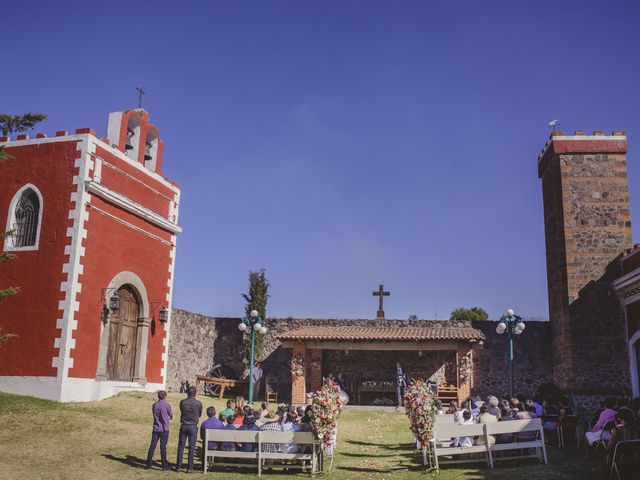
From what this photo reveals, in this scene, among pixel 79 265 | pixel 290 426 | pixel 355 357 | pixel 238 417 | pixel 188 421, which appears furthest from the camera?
pixel 355 357

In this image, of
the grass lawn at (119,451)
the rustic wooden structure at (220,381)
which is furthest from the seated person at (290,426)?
the rustic wooden structure at (220,381)

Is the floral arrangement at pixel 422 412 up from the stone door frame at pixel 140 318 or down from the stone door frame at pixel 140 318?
down

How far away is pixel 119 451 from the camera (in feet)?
38.0

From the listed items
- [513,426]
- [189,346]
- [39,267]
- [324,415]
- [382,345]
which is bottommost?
[513,426]

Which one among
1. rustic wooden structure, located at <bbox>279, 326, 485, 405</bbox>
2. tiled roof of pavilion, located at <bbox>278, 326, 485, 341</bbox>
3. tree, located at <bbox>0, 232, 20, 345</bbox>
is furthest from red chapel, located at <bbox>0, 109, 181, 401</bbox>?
tiled roof of pavilion, located at <bbox>278, 326, 485, 341</bbox>

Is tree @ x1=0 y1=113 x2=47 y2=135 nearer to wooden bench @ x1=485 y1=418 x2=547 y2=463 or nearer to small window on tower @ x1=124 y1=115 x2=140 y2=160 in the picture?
small window on tower @ x1=124 y1=115 x2=140 y2=160

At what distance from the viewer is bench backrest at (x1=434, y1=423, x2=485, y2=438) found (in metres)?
10.8

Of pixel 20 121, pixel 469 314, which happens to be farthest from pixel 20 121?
pixel 469 314

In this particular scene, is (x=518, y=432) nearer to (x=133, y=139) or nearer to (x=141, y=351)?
(x=141, y=351)

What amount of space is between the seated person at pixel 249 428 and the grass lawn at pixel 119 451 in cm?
38

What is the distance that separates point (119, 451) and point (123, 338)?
6.01 metres

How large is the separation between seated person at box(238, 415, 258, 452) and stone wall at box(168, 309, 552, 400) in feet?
40.2

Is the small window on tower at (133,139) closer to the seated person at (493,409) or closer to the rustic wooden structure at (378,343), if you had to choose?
the rustic wooden structure at (378,343)

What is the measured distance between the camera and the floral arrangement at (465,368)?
2341 centimetres
